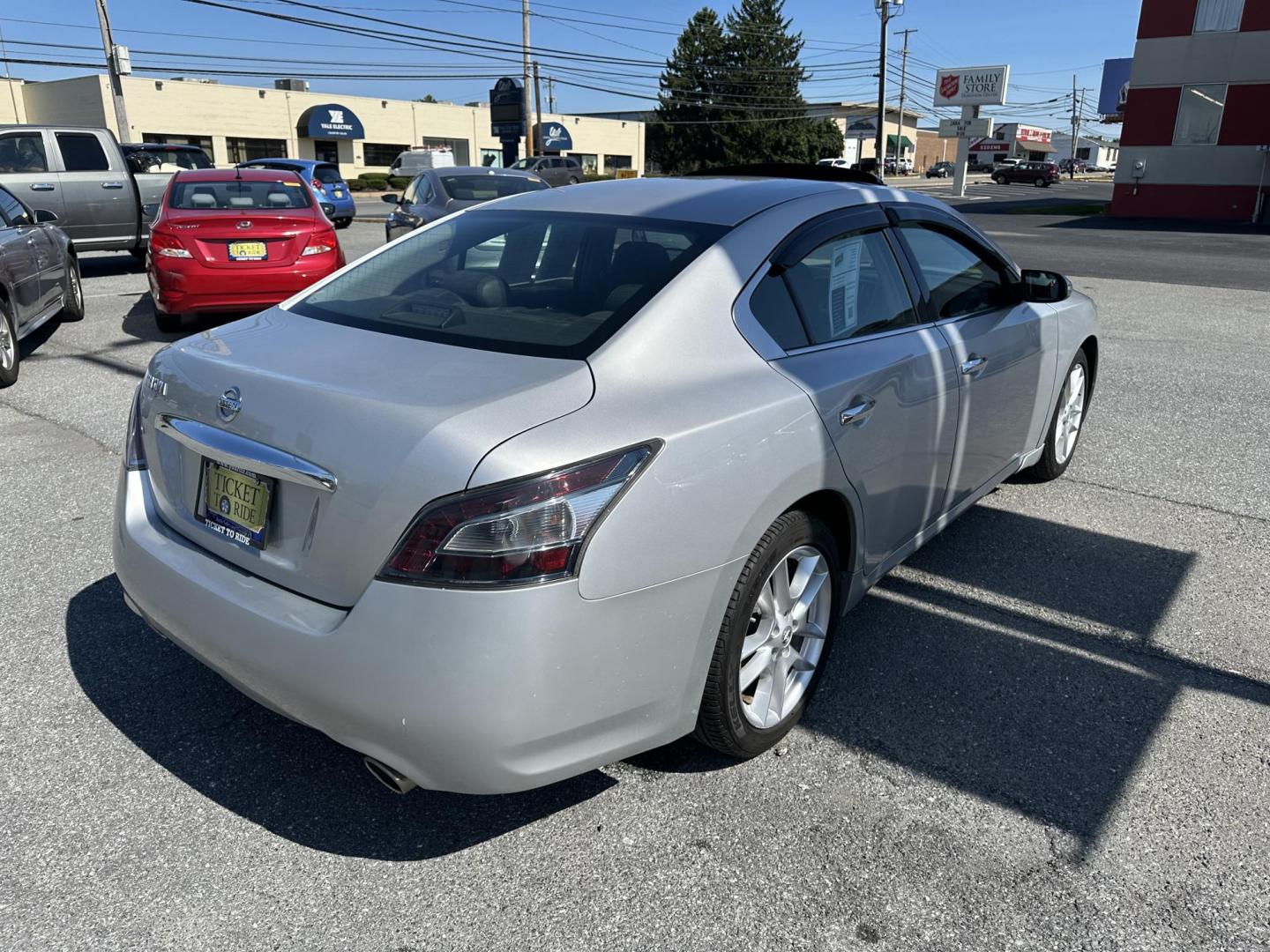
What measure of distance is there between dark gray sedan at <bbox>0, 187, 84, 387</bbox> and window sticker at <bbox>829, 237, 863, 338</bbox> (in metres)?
6.63

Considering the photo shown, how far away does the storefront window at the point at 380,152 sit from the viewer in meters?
56.5

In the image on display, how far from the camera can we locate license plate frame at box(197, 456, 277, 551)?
7.74 feet

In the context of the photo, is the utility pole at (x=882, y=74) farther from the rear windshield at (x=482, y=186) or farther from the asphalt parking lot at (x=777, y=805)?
the asphalt parking lot at (x=777, y=805)

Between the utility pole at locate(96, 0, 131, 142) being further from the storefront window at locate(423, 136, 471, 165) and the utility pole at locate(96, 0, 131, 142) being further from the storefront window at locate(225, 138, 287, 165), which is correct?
the storefront window at locate(423, 136, 471, 165)

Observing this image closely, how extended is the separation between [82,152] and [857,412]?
45.8 ft

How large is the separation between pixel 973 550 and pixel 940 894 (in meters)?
2.25

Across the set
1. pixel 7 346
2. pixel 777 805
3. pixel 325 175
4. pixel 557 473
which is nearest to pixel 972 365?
pixel 777 805

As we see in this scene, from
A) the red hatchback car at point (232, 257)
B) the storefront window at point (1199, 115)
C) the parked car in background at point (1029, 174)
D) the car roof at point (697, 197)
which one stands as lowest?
the parked car in background at point (1029, 174)

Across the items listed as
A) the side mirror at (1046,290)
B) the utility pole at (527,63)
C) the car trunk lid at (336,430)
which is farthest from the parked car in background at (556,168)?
the car trunk lid at (336,430)

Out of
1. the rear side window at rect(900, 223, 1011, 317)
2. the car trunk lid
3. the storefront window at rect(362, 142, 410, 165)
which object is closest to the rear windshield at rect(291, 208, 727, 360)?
the car trunk lid

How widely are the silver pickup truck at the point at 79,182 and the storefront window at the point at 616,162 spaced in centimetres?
5893

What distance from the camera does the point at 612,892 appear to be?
92.3 inches

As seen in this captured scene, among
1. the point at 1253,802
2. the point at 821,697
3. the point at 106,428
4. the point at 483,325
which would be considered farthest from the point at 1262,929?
the point at 106,428

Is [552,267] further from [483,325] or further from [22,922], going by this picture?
[22,922]
